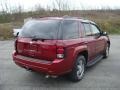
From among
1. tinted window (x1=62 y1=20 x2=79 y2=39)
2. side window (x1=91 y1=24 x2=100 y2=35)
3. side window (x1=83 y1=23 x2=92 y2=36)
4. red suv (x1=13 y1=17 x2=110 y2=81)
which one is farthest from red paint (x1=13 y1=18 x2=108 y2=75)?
side window (x1=91 y1=24 x2=100 y2=35)

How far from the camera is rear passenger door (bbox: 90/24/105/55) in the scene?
320 inches

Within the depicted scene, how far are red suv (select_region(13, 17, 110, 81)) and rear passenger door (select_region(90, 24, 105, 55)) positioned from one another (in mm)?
799

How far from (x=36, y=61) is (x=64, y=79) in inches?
46.0

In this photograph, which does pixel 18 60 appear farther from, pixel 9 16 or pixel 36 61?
pixel 9 16

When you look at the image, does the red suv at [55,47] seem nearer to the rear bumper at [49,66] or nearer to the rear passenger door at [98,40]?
the rear bumper at [49,66]

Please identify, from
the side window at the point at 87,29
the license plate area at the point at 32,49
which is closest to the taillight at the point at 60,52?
the license plate area at the point at 32,49

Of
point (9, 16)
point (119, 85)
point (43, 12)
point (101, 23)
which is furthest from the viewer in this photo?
point (43, 12)

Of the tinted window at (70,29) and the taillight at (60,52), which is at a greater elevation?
the tinted window at (70,29)

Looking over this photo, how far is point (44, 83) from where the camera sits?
6.62 metres

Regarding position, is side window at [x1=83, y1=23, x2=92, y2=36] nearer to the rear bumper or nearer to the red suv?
the red suv

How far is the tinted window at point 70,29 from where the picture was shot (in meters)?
6.32

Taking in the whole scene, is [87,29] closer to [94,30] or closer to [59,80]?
[94,30]

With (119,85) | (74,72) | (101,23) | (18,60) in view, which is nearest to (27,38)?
(18,60)

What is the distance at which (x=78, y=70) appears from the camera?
680cm
